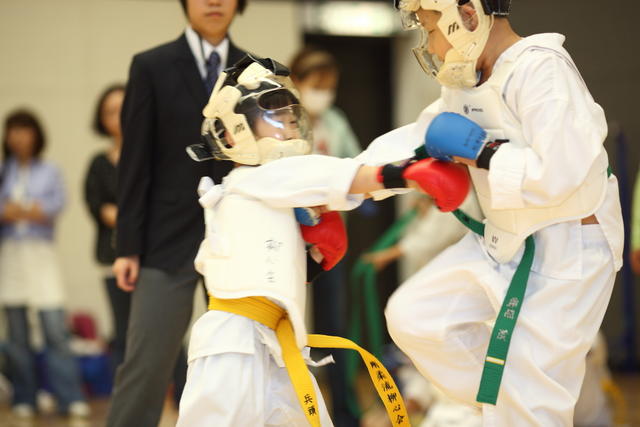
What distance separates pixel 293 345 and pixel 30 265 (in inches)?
179

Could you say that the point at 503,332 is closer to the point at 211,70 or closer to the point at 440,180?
the point at 440,180

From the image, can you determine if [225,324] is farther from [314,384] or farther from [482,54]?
[482,54]

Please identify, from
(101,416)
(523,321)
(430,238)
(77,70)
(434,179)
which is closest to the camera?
(434,179)

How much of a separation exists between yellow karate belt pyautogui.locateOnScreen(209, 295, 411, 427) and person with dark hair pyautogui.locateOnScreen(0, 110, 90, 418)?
4.13 m

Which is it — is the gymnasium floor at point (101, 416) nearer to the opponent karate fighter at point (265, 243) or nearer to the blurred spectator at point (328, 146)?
the blurred spectator at point (328, 146)

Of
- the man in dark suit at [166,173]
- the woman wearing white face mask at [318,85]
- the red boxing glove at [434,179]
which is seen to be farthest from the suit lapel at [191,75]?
the woman wearing white face mask at [318,85]

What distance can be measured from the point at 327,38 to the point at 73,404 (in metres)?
4.46

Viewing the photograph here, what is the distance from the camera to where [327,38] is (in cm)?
911

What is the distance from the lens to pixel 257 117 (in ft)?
10.2

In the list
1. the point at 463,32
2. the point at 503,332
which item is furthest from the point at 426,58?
the point at 503,332

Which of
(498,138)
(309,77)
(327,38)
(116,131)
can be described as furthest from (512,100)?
(327,38)

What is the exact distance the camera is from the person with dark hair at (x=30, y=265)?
6.85 metres

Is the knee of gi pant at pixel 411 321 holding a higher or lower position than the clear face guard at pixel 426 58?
lower

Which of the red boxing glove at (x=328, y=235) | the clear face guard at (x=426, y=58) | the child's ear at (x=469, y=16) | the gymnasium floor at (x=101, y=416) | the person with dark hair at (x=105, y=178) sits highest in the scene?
the child's ear at (x=469, y=16)
